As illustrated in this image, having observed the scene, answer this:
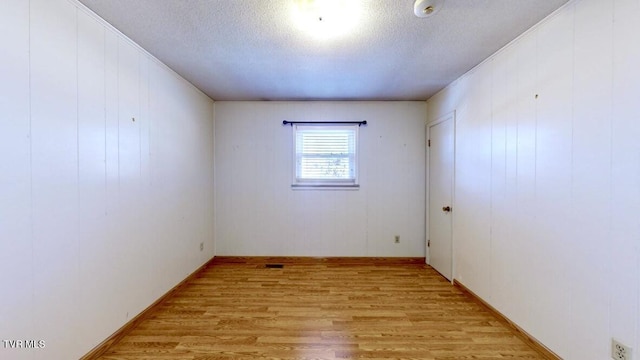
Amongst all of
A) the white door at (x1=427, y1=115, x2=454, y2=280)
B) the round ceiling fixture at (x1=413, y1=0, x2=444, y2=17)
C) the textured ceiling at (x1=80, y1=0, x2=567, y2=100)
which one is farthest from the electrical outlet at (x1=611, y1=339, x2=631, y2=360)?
the round ceiling fixture at (x1=413, y1=0, x2=444, y2=17)

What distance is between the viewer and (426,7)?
1.70m

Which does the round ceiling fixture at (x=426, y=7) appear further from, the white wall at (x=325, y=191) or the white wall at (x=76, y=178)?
the white wall at (x=325, y=191)

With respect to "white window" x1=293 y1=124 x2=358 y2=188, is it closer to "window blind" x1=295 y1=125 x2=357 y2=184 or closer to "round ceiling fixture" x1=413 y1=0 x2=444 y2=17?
"window blind" x1=295 y1=125 x2=357 y2=184

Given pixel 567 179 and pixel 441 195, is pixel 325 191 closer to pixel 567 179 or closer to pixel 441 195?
pixel 441 195

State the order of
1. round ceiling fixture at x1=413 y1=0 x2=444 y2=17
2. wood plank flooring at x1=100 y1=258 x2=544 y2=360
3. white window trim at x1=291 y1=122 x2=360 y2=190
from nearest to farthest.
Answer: round ceiling fixture at x1=413 y1=0 x2=444 y2=17 < wood plank flooring at x1=100 y1=258 x2=544 y2=360 < white window trim at x1=291 y1=122 x2=360 y2=190

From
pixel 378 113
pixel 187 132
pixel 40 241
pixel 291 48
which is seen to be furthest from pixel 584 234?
pixel 187 132

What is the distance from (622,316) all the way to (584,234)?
0.45 m

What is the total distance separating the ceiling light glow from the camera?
172 cm

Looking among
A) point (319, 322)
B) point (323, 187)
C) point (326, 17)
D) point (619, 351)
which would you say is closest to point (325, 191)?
point (323, 187)

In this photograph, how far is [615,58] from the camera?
1.49m

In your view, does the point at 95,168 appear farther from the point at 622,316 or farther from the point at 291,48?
the point at 622,316

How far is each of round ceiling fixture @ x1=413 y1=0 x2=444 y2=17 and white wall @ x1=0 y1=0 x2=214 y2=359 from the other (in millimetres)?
2223

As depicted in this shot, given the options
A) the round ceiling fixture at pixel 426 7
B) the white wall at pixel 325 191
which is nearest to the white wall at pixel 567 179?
the round ceiling fixture at pixel 426 7

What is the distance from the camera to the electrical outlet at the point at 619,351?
1.42 m
